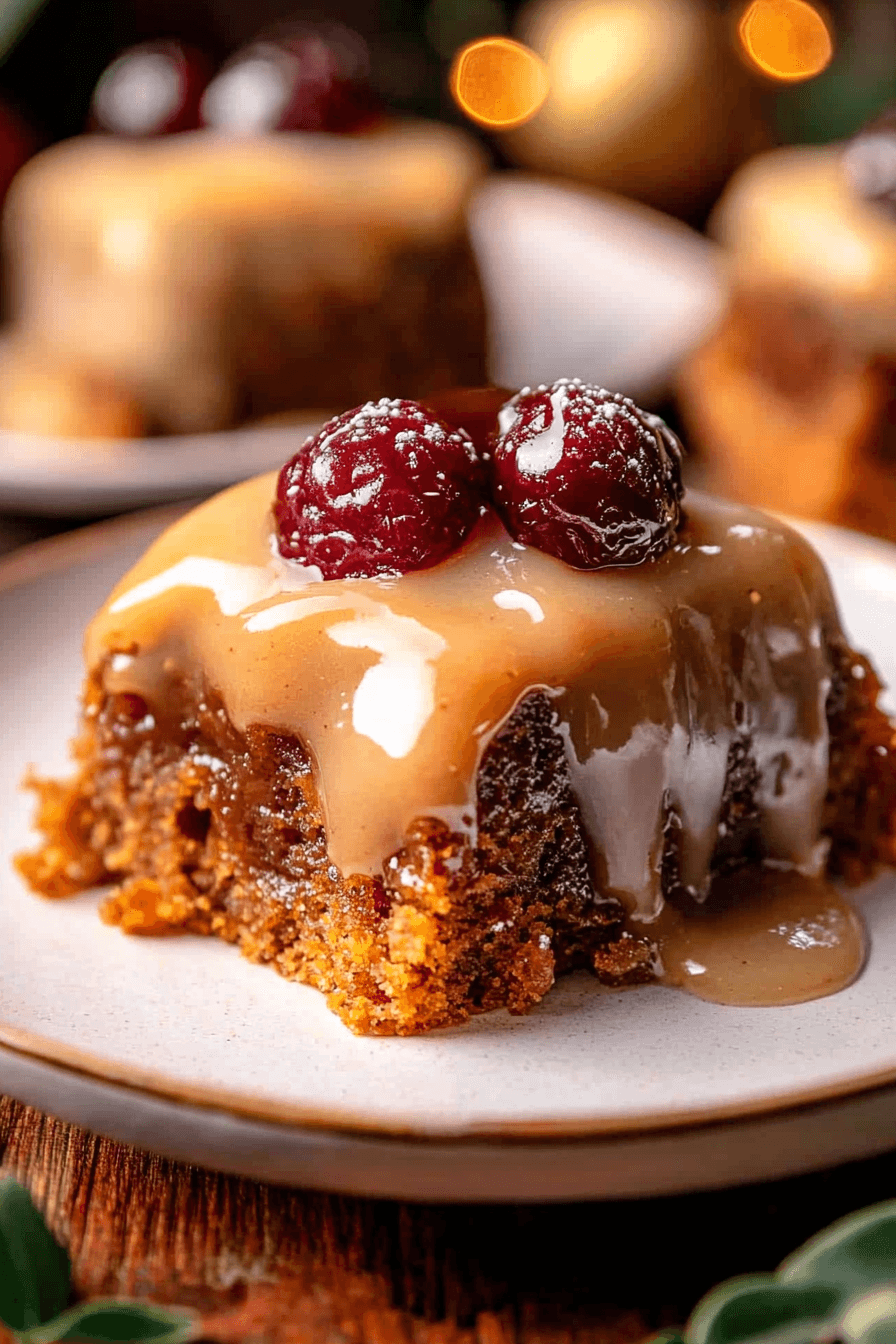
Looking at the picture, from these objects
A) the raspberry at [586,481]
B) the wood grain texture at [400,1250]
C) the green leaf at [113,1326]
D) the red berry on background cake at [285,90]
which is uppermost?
the red berry on background cake at [285,90]

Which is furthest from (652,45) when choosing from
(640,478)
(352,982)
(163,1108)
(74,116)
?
(163,1108)

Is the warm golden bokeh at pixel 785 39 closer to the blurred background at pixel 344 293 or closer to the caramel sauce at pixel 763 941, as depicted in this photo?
A: the blurred background at pixel 344 293

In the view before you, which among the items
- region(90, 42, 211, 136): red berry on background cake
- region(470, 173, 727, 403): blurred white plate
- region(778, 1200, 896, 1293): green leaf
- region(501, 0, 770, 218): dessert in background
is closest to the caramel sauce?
region(778, 1200, 896, 1293): green leaf

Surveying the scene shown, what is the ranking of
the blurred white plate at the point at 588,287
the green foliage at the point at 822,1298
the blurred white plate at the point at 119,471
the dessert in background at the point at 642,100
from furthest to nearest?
the dessert in background at the point at 642,100 < the blurred white plate at the point at 588,287 < the blurred white plate at the point at 119,471 < the green foliage at the point at 822,1298

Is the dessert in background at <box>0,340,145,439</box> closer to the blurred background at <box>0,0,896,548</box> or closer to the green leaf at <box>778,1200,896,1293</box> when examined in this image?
the blurred background at <box>0,0,896,548</box>

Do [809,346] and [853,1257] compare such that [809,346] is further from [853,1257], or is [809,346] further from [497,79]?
[853,1257]

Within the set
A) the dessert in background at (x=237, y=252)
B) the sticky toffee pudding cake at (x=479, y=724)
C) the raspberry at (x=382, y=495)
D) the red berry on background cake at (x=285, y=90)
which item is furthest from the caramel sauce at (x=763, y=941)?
the red berry on background cake at (x=285, y=90)
